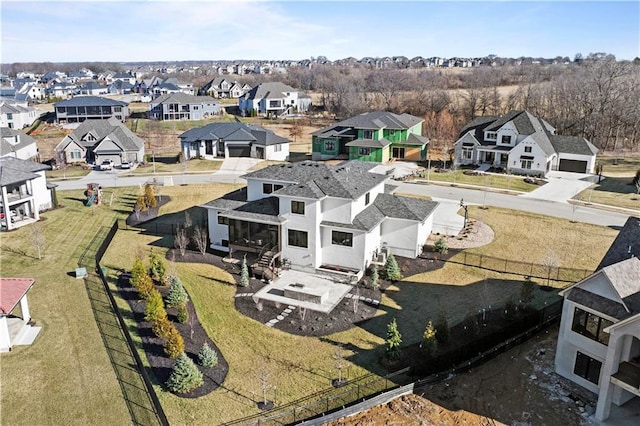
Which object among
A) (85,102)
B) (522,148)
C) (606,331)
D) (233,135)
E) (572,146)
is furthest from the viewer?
(85,102)

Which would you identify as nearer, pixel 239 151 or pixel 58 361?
pixel 58 361

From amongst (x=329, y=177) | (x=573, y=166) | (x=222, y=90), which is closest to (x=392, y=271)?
(x=329, y=177)

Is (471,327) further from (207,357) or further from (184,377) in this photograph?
(184,377)

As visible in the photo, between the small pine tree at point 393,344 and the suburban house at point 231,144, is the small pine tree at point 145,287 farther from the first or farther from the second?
the suburban house at point 231,144

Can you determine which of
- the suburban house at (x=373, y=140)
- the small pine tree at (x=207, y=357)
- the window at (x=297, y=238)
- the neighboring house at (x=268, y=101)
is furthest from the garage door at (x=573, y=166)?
the neighboring house at (x=268, y=101)

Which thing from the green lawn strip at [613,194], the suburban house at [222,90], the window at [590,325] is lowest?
the green lawn strip at [613,194]

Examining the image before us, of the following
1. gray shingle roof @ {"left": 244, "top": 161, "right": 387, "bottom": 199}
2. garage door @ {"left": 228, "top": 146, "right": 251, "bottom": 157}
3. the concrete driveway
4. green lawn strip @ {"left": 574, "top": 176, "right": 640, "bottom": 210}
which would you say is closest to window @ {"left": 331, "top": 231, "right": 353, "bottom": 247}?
gray shingle roof @ {"left": 244, "top": 161, "right": 387, "bottom": 199}
